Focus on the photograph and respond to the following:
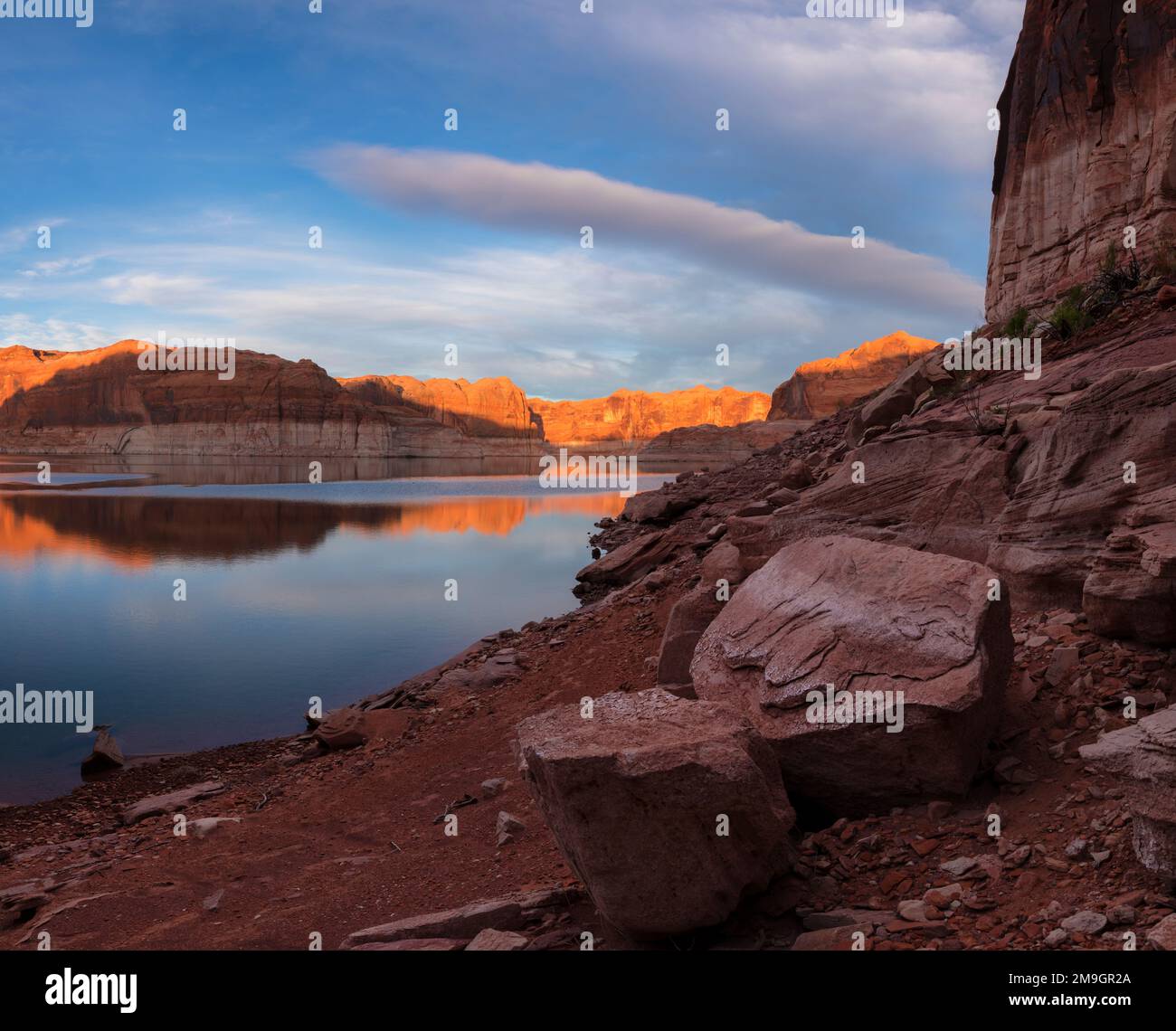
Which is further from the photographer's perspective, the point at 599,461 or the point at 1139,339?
the point at 599,461

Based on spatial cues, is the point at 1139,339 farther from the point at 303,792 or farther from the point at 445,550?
the point at 445,550

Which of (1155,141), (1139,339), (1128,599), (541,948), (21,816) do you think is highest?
(1155,141)

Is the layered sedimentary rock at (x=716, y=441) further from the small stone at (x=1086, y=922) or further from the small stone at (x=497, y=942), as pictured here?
the small stone at (x=1086, y=922)

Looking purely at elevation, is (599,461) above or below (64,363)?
below

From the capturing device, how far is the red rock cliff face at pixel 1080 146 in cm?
2302

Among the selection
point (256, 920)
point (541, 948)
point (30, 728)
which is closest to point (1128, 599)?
point (541, 948)

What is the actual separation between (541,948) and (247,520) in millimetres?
38079

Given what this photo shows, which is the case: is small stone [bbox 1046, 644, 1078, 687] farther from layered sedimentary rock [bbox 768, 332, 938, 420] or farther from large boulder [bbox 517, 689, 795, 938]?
layered sedimentary rock [bbox 768, 332, 938, 420]

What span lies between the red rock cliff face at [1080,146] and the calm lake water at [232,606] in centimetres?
1859

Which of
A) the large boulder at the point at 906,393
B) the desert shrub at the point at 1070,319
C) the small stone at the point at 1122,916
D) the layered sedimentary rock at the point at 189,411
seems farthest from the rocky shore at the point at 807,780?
the layered sedimentary rock at the point at 189,411

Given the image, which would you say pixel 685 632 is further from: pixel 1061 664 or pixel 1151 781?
pixel 1151 781

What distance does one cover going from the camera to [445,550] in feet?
100

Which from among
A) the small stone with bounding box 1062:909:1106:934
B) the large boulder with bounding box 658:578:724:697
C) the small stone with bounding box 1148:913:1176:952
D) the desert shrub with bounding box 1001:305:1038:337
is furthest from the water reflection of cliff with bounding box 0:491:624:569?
the small stone with bounding box 1148:913:1176:952
